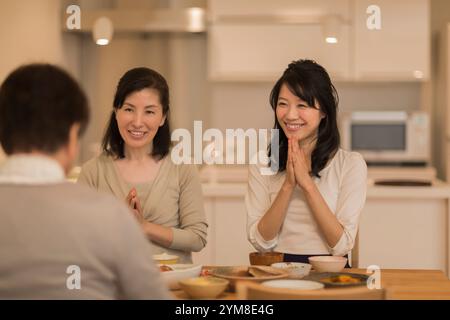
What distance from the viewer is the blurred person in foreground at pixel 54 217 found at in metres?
1.00

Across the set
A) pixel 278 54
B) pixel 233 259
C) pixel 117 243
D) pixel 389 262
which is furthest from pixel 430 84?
pixel 117 243

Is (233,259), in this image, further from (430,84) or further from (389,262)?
(430,84)

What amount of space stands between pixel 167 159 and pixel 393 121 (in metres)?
1.88

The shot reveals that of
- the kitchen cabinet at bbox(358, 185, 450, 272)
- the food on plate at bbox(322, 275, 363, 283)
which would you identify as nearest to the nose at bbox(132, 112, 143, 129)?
the food on plate at bbox(322, 275, 363, 283)

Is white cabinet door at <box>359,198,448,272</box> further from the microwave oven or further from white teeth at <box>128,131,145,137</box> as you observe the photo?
white teeth at <box>128,131,145,137</box>

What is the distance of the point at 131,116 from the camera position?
1.83 meters

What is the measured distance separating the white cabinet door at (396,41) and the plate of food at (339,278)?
2.13 metres

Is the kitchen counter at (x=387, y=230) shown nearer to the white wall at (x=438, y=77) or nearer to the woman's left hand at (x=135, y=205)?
the white wall at (x=438, y=77)

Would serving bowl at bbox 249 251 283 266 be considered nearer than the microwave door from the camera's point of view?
Yes

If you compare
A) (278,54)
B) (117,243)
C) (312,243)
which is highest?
(278,54)

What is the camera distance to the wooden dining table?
146 centimetres

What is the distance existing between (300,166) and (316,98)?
0.18m

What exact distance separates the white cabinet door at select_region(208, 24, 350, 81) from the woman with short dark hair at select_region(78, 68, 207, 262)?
168cm

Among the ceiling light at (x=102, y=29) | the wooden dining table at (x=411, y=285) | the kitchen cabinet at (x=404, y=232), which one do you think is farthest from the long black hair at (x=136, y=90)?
the ceiling light at (x=102, y=29)
